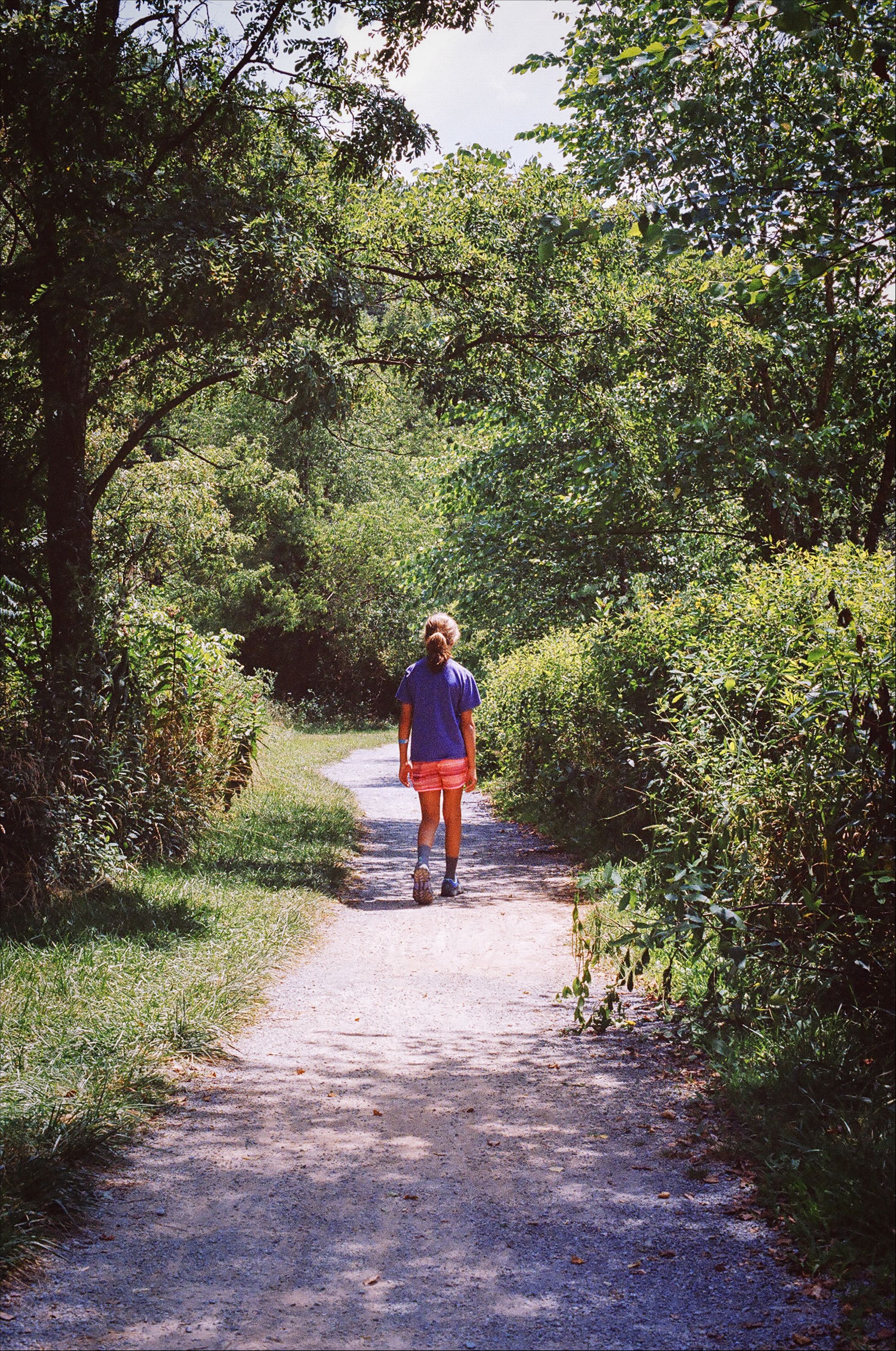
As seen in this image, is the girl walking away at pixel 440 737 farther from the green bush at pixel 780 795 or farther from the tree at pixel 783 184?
the tree at pixel 783 184

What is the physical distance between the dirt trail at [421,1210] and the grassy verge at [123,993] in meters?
0.18

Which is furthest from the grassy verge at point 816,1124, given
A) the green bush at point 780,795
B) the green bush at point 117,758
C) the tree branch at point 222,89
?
the tree branch at point 222,89

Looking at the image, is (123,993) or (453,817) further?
(453,817)

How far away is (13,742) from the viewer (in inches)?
319

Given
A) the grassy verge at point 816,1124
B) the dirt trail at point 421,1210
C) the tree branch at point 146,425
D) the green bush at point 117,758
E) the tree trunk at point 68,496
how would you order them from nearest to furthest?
the dirt trail at point 421,1210
the grassy verge at point 816,1124
the green bush at point 117,758
the tree trunk at point 68,496
the tree branch at point 146,425

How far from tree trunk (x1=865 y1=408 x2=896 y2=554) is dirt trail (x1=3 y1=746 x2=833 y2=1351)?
8562 mm

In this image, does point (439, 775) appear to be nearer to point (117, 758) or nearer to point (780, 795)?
point (117, 758)

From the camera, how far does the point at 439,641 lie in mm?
9000

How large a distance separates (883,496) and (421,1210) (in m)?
11.4

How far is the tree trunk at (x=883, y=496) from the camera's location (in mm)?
12430

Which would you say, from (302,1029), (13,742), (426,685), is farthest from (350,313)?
(302,1029)

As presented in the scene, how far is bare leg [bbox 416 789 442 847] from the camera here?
352 inches

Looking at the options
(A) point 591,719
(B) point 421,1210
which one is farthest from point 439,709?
(B) point 421,1210

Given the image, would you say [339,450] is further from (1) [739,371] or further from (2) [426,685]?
(2) [426,685]
